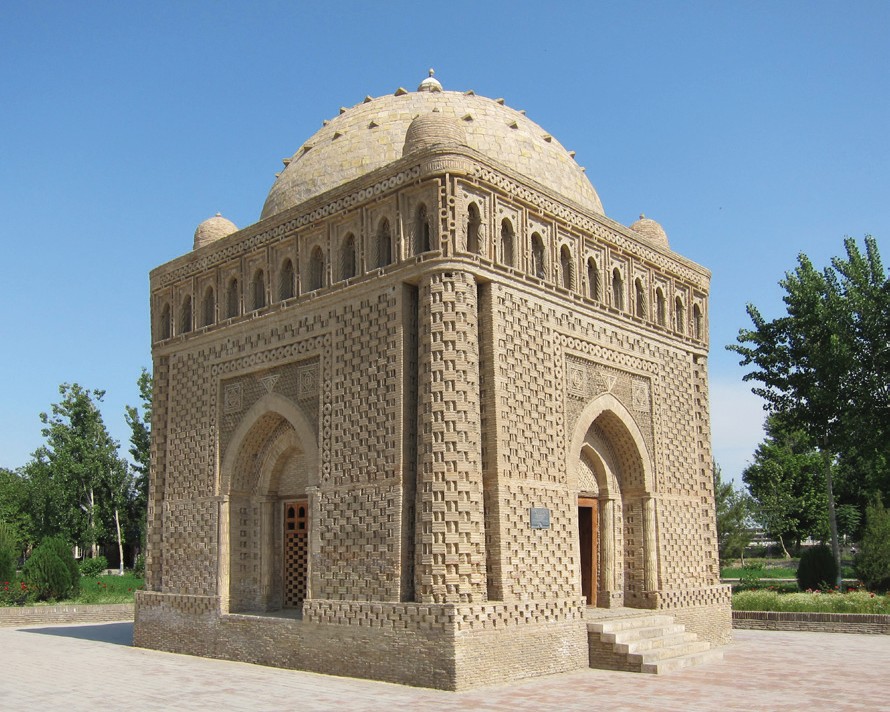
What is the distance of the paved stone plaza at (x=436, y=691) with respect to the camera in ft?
28.3

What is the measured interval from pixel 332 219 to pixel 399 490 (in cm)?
400

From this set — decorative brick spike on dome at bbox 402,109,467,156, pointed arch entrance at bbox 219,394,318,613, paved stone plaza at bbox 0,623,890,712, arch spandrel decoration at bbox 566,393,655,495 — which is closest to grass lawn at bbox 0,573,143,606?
pointed arch entrance at bbox 219,394,318,613

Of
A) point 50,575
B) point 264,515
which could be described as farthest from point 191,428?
point 50,575

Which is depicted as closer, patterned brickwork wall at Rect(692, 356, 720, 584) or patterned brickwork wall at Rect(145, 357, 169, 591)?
patterned brickwork wall at Rect(145, 357, 169, 591)

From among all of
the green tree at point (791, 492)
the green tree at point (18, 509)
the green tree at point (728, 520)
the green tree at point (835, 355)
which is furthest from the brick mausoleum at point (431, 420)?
the green tree at point (18, 509)

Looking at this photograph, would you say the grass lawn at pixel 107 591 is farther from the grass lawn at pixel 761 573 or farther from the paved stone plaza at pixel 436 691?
the grass lawn at pixel 761 573

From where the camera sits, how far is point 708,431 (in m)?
14.9

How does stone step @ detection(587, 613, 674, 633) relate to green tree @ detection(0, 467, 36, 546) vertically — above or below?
below

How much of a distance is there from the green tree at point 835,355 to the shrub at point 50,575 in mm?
18042

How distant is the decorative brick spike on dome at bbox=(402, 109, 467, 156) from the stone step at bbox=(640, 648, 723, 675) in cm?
659

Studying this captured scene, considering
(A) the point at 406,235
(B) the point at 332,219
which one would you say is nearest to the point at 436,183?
(A) the point at 406,235

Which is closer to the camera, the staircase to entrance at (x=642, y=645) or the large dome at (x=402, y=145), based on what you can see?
the staircase to entrance at (x=642, y=645)

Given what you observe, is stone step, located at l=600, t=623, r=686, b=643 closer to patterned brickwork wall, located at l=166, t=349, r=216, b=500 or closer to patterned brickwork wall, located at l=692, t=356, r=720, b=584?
patterned brickwork wall, located at l=692, t=356, r=720, b=584

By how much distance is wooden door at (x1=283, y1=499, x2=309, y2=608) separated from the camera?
1288 cm
